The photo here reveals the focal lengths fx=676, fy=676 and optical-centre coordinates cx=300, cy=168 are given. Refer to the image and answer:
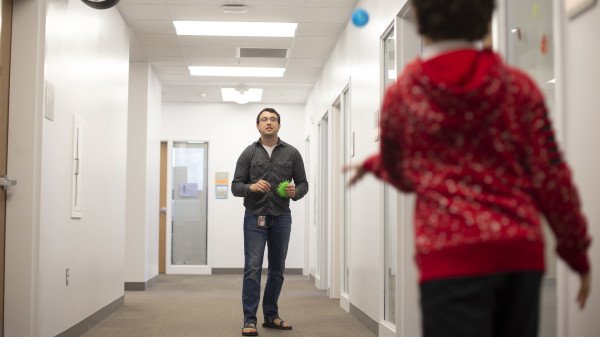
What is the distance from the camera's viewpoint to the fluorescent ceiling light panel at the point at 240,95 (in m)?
9.68

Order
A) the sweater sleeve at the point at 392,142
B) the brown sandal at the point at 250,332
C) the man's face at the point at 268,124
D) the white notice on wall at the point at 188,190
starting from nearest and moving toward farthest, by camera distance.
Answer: the sweater sleeve at the point at 392,142 < the brown sandal at the point at 250,332 < the man's face at the point at 268,124 < the white notice on wall at the point at 188,190

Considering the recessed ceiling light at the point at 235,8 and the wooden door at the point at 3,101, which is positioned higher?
the recessed ceiling light at the point at 235,8

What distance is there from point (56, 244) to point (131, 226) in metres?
3.67

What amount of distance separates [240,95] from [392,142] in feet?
27.8

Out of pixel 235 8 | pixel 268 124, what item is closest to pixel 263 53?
pixel 235 8

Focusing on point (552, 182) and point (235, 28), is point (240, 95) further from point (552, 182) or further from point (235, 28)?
point (552, 182)

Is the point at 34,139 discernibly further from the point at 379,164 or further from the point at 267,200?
the point at 379,164

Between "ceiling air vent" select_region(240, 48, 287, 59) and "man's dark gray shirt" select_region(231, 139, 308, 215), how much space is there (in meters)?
2.96

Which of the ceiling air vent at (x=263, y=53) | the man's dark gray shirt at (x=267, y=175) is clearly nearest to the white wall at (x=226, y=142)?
the ceiling air vent at (x=263, y=53)

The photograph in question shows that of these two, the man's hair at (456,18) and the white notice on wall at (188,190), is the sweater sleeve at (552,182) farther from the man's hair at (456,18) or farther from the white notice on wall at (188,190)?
the white notice on wall at (188,190)

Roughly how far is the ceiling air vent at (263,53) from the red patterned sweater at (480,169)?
20.7 ft

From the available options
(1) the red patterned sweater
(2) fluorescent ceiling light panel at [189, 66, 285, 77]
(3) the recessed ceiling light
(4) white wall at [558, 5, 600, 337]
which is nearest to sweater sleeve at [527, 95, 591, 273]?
(1) the red patterned sweater

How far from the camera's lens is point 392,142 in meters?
1.29

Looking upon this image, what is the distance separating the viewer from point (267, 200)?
4449mm
